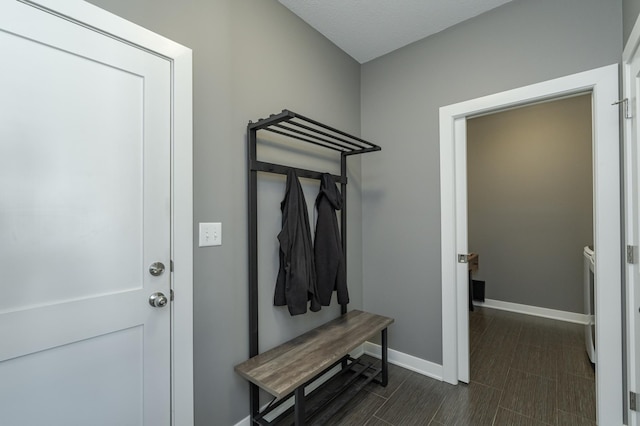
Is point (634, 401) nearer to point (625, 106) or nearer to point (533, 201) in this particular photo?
point (625, 106)

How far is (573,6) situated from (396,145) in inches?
52.3

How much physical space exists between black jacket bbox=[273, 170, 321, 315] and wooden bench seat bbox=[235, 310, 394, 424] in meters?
0.24

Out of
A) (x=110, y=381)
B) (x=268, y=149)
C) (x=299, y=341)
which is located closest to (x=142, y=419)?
(x=110, y=381)

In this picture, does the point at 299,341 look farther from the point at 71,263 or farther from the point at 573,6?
the point at 573,6

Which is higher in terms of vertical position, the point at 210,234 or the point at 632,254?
the point at 210,234

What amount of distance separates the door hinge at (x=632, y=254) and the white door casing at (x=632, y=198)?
0.05 ft

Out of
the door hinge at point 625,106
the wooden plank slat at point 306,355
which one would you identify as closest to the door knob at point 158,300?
the wooden plank slat at point 306,355

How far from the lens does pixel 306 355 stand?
1.60 m

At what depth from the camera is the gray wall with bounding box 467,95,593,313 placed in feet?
10.4

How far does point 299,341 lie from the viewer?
70.9 inches

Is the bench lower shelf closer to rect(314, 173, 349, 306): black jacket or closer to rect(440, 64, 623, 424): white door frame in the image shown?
rect(314, 173, 349, 306): black jacket

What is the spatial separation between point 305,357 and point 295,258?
58 cm

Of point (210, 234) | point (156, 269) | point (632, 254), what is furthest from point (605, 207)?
point (156, 269)

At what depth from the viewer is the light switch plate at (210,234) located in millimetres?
1406
